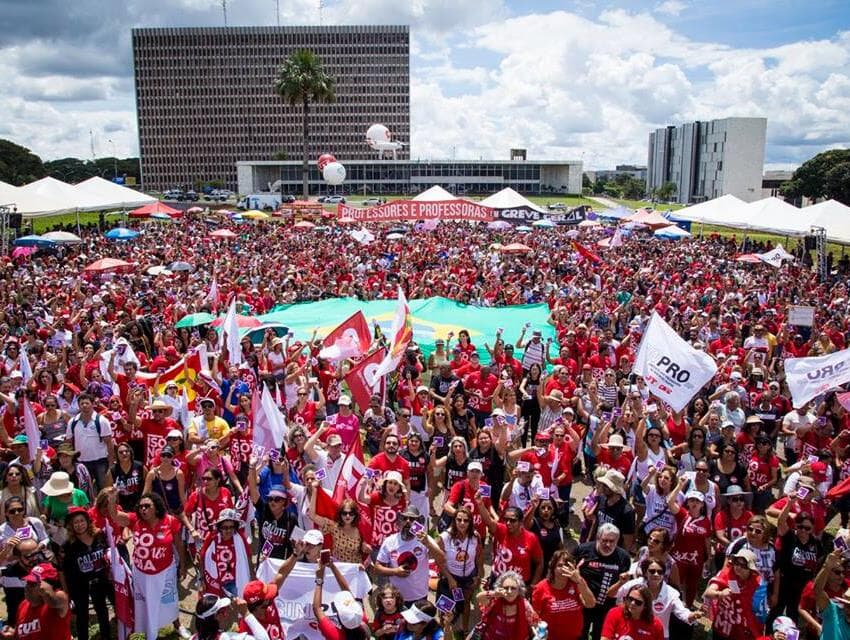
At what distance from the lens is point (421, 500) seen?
22.9 ft

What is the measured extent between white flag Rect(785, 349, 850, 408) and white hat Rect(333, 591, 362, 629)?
20.5 ft

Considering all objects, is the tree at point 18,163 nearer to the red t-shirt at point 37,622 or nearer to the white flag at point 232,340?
the white flag at point 232,340

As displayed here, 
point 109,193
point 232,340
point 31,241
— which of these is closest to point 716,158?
point 109,193

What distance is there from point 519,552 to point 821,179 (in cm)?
10053

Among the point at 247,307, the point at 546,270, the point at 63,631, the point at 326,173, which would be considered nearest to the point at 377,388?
the point at 63,631

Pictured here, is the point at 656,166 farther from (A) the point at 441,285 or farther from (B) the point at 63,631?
(B) the point at 63,631

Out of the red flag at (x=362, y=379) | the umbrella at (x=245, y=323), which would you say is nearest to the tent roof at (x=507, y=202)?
the umbrella at (x=245, y=323)

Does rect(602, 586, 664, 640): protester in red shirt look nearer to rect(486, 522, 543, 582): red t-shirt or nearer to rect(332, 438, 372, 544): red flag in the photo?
rect(486, 522, 543, 582): red t-shirt

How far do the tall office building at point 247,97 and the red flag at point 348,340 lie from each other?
13057 centimetres

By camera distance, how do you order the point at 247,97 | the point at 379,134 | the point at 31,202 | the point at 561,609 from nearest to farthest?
the point at 561,609, the point at 31,202, the point at 379,134, the point at 247,97

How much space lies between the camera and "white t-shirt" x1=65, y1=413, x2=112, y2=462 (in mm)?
7414

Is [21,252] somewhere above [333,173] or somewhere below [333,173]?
below

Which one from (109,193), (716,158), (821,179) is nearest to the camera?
(109,193)

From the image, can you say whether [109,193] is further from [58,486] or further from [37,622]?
[37,622]
